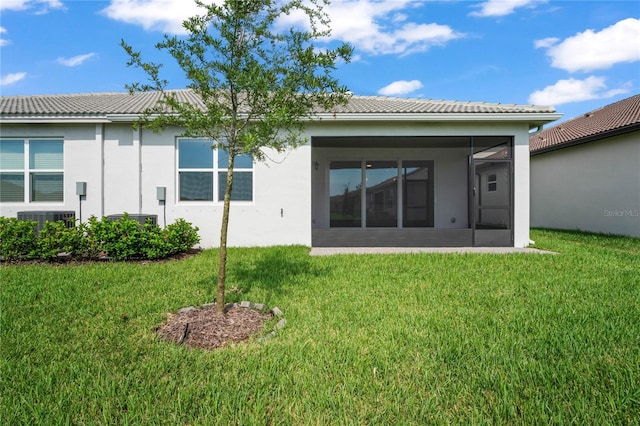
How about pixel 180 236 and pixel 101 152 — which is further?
pixel 101 152

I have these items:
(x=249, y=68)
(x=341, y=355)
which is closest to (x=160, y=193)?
(x=249, y=68)

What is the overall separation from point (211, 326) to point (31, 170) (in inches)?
334

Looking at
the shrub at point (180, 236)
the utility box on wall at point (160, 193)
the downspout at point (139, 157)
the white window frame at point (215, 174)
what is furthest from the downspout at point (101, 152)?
the shrub at point (180, 236)

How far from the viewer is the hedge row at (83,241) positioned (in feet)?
20.6

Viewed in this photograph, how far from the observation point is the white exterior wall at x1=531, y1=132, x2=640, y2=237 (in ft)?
33.8

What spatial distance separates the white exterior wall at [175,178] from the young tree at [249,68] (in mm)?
4555

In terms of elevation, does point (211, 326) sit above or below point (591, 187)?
below

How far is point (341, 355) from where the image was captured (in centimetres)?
265

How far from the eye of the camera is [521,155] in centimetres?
817

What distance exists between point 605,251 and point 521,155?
2.93m

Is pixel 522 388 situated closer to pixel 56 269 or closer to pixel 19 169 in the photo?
pixel 56 269

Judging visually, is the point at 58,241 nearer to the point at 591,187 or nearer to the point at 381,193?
the point at 381,193

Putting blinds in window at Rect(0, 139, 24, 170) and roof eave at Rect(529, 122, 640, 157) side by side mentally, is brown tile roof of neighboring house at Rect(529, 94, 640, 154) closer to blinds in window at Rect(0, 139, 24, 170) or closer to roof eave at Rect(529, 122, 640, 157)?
roof eave at Rect(529, 122, 640, 157)

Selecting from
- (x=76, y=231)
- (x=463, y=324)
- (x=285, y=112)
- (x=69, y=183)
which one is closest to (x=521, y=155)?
(x=463, y=324)
